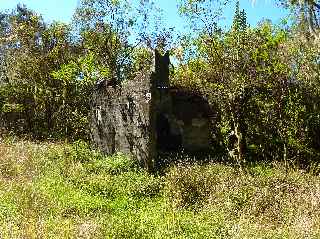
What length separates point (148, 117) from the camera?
17125 mm

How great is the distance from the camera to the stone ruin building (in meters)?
17.3

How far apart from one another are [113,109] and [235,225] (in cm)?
967

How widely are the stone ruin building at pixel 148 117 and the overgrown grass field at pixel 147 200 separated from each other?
928 millimetres

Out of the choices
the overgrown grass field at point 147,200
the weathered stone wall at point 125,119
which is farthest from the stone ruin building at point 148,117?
the overgrown grass field at point 147,200

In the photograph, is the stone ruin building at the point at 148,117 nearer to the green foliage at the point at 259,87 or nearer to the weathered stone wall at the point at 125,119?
the weathered stone wall at the point at 125,119

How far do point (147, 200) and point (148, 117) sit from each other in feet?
13.6

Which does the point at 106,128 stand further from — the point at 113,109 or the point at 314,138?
the point at 314,138

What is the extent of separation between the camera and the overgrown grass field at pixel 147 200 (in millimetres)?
9789

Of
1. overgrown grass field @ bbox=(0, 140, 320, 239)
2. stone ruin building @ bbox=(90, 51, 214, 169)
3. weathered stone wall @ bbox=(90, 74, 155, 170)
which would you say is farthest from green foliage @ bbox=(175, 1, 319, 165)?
weathered stone wall @ bbox=(90, 74, 155, 170)

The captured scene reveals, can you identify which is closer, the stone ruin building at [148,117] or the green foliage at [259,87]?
the stone ruin building at [148,117]

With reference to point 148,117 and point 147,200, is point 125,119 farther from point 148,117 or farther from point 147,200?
point 147,200

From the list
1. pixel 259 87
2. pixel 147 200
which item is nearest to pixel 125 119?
pixel 147 200

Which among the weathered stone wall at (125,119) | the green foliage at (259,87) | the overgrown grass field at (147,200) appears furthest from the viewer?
the green foliage at (259,87)

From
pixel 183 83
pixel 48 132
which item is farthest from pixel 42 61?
pixel 183 83
